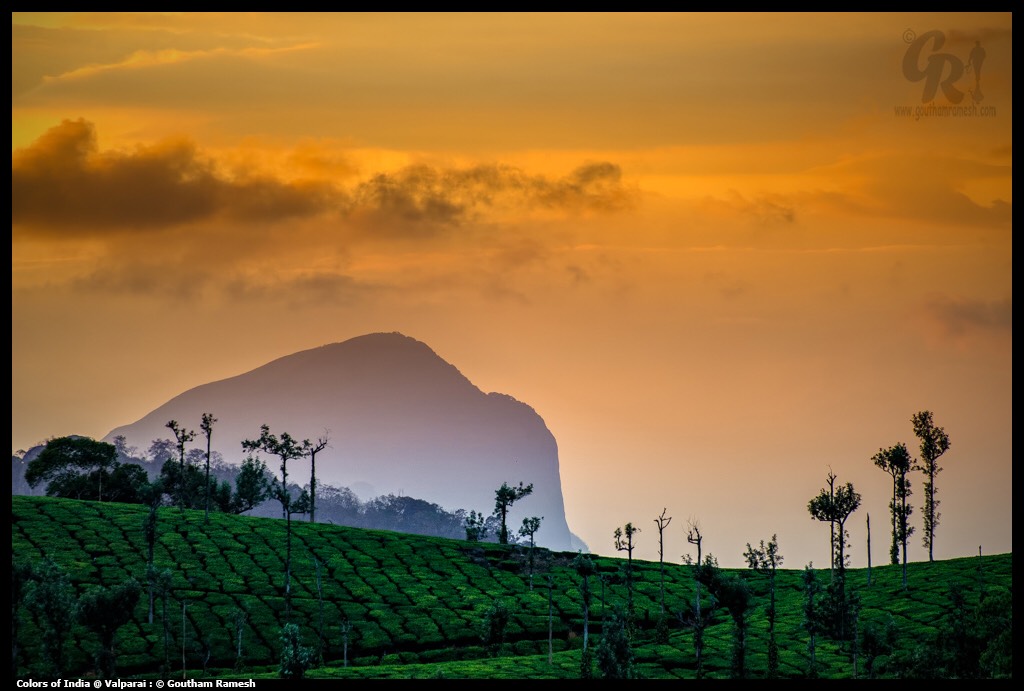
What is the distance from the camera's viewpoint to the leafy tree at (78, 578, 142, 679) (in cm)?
9031

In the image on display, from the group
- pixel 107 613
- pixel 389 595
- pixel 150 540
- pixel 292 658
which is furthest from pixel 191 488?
pixel 292 658

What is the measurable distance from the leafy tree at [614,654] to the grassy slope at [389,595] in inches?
382

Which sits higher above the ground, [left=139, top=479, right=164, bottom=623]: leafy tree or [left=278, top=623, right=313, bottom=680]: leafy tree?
[left=139, top=479, right=164, bottom=623]: leafy tree

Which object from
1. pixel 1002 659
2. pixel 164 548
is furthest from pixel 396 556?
pixel 1002 659

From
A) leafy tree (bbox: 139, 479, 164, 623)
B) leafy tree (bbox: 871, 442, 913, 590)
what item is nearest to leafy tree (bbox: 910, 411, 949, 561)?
leafy tree (bbox: 871, 442, 913, 590)

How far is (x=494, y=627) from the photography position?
108625 mm

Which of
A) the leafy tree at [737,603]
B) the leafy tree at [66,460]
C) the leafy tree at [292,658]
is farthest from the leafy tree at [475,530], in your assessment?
the leafy tree at [292,658]

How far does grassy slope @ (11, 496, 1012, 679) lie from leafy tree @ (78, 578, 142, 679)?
6.42 meters

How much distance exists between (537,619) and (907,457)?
49889 millimetres

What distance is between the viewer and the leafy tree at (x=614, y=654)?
8600cm

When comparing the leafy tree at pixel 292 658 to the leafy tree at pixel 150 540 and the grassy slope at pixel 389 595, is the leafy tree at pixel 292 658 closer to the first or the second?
the grassy slope at pixel 389 595

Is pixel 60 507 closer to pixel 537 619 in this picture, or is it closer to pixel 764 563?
pixel 537 619

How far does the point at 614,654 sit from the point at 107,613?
40.8 m

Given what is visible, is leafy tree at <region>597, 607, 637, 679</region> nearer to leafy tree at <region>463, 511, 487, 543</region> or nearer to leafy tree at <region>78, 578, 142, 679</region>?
leafy tree at <region>78, 578, 142, 679</region>
